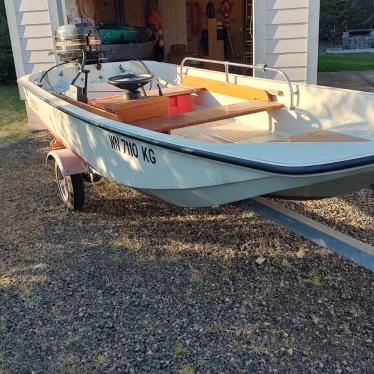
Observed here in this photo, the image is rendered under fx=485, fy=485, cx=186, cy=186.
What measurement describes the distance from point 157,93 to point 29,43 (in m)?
3.23

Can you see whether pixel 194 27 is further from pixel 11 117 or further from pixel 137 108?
pixel 137 108

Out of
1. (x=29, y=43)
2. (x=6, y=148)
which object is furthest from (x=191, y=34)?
(x=6, y=148)

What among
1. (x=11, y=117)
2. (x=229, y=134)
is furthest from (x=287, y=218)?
(x=11, y=117)

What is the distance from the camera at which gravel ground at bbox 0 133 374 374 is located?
2.37 metres

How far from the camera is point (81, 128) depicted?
3.58 meters

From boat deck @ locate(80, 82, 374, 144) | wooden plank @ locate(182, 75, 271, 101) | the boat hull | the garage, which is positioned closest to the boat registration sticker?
the boat hull

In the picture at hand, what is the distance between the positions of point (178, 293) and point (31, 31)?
5.37 metres

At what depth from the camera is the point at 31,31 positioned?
22.6 ft

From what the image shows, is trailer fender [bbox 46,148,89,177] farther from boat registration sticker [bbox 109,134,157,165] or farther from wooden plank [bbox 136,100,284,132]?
boat registration sticker [bbox 109,134,157,165]

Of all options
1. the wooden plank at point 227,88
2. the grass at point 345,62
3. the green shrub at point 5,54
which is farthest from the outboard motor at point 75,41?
the grass at point 345,62

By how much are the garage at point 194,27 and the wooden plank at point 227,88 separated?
5.70 feet

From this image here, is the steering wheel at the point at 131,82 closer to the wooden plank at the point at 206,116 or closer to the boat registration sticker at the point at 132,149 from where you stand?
A: the wooden plank at the point at 206,116

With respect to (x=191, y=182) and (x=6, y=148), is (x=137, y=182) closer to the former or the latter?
(x=191, y=182)

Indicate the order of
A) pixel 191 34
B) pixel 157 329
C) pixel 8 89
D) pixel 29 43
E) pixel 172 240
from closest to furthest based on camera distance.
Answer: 1. pixel 157 329
2. pixel 172 240
3. pixel 29 43
4. pixel 8 89
5. pixel 191 34
